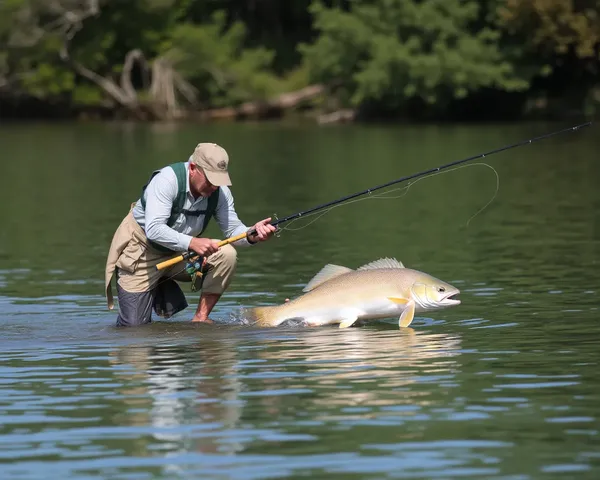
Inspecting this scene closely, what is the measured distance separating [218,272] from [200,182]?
99cm

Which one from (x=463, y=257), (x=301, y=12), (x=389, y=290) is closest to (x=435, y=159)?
(x=463, y=257)

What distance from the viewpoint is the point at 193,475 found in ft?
26.5

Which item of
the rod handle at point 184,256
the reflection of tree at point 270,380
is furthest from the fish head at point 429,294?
the rod handle at point 184,256

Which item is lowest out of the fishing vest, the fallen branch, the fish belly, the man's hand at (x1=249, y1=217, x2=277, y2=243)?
the fallen branch

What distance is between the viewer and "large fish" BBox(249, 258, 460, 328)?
41.2 feet

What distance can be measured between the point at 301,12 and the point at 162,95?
34.7ft

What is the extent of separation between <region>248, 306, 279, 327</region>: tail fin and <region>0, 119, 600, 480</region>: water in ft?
0.35

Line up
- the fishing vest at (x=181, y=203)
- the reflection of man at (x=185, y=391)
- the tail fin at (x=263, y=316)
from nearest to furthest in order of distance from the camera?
the reflection of man at (x=185, y=391) < the fishing vest at (x=181, y=203) < the tail fin at (x=263, y=316)

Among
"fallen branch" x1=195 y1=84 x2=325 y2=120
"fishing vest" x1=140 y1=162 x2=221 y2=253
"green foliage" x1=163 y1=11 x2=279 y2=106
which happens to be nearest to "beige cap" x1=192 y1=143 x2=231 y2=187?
"fishing vest" x1=140 y1=162 x2=221 y2=253

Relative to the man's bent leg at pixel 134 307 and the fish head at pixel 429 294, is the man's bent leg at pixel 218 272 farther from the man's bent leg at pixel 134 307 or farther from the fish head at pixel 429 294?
the fish head at pixel 429 294

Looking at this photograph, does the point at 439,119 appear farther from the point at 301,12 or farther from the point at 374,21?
the point at 301,12

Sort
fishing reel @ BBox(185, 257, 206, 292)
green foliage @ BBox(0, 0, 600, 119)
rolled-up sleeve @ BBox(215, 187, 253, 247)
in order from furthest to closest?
green foliage @ BBox(0, 0, 600, 119) → rolled-up sleeve @ BBox(215, 187, 253, 247) → fishing reel @ BBox(185, 257, 206, 292)

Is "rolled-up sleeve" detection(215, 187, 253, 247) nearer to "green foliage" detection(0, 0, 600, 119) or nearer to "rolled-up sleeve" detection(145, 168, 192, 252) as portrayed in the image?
"rolled-up sleeve" detection(145, 168, 192, 252)

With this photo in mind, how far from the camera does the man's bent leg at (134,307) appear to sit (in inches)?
518
